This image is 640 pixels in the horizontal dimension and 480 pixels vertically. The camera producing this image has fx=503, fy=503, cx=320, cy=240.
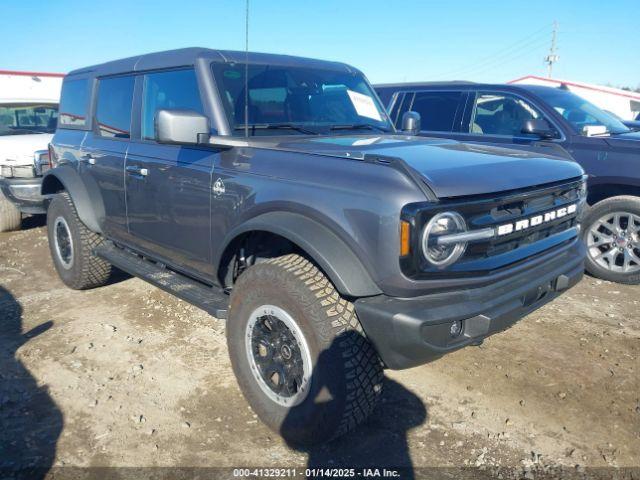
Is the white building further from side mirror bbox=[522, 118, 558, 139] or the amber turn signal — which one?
the amber turn signal

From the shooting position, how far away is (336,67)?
4.06 meters

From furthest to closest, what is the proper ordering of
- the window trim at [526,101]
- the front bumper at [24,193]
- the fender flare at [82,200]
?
the front bumper at [24,193] < the window trim at [526,101] < the fender flare at [82,200]

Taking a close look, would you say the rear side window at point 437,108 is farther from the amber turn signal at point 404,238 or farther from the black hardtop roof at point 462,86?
the amber turn signal at point 404,238

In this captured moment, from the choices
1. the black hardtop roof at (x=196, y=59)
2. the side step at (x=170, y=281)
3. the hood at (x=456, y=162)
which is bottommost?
the side step at (x=170, y=281)

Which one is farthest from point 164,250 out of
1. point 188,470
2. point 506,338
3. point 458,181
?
point 506,338

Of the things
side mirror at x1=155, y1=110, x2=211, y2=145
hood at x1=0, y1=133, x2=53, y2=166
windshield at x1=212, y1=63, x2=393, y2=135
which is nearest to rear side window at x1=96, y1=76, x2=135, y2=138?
windshield at x1=212, y1=63, x2=393, y2=135

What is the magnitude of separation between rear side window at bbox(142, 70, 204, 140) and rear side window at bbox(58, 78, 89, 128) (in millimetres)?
1212

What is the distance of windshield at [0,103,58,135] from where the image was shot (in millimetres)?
8269

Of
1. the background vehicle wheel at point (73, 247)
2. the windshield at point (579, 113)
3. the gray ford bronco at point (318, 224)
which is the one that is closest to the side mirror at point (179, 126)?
the gray ford bronco at point (318, 224)

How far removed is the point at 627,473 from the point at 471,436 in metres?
0.75

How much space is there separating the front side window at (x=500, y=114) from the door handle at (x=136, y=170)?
3.89 m

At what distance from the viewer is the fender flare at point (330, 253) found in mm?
2336

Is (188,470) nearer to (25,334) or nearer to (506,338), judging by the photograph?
(25,334)

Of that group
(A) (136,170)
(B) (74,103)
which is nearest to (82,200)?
(A) (136,170)
